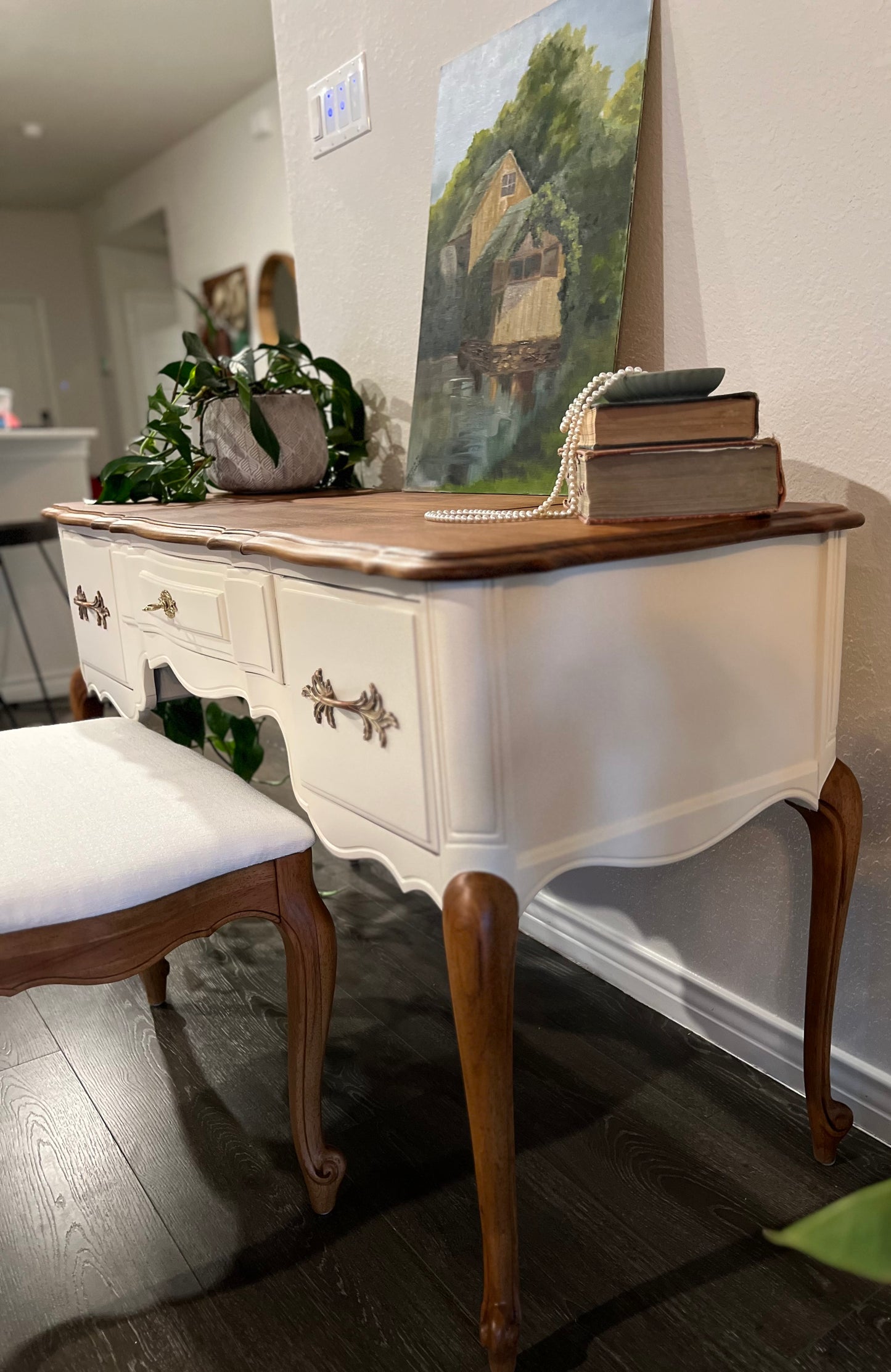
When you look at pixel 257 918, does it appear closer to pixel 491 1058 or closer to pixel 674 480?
pixel 491 1058

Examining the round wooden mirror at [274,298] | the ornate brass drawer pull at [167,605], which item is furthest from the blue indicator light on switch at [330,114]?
Result: the round wooden mirror at [274,298]

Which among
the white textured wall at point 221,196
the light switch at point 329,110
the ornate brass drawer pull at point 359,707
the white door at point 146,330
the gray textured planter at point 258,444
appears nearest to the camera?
the ornate brass drawer pull at point 359,707

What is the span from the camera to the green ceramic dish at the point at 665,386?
938 millimetres

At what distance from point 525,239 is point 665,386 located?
1.98 ft

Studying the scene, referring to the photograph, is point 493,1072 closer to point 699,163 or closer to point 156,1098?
point 156,1098

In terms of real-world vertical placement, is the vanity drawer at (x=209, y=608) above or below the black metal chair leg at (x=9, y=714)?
above

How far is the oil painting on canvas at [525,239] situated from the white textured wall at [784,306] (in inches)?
1.9

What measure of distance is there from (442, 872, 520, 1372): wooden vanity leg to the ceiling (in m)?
4.51

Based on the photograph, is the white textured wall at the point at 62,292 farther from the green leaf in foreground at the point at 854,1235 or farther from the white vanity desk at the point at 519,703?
the green leaf in foreground at the point at 854,1235

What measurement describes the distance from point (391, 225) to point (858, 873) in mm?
1360

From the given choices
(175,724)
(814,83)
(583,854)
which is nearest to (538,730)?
(583,854)

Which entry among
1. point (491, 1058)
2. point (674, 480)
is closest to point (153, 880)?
point (491, 1058)

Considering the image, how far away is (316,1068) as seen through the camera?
1.19 metres

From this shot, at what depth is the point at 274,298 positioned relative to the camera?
5.45m
